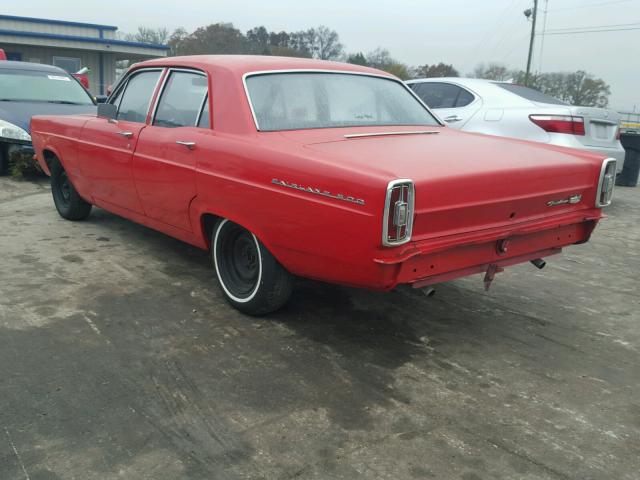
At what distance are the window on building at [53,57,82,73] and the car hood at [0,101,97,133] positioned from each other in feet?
67.9

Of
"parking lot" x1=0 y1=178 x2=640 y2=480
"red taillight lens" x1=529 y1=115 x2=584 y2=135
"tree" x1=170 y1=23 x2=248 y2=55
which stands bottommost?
"parking lot" x1=0 y1=178 x2=640 y2=480

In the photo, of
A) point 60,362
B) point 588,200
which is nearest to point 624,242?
point 588,200

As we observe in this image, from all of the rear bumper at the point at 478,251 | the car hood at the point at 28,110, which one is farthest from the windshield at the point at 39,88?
the rear bumper at the point at 478,251

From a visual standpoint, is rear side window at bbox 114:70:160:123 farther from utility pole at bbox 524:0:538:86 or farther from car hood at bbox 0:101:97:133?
utility pole at bbox 524:0:538:86

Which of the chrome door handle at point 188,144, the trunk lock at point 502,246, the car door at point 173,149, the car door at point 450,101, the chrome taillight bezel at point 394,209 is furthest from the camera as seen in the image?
the car door at point 450,101

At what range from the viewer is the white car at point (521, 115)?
6.97 m

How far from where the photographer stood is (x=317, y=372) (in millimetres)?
3109

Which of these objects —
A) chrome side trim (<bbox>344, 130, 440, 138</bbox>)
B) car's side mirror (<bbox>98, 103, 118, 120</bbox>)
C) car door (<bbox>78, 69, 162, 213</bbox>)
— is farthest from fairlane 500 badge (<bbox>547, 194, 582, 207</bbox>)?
car's side mirror (<bbox>98, 103, 118, 120</bbox>)

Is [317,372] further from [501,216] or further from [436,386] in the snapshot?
[501,216]

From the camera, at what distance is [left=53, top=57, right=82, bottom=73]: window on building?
2745 cm

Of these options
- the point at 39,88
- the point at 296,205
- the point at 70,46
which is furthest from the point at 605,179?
the point at 70,46

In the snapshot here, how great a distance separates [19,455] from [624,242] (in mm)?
5772

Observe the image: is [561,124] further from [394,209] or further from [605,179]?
Result: [394,209]

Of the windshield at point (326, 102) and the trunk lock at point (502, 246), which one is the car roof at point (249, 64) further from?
the trunk lock at point (502, 246)
